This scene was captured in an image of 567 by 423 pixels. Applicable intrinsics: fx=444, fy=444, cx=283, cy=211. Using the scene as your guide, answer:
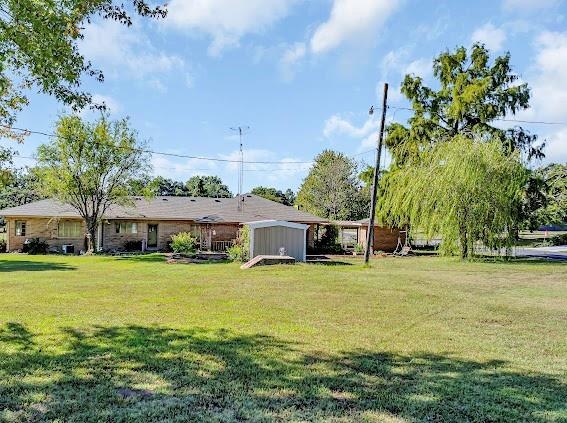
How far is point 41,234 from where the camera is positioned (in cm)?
2772

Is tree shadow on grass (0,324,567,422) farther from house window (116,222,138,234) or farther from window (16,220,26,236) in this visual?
window (16,220,26,236)

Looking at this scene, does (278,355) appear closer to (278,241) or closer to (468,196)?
(278,241)

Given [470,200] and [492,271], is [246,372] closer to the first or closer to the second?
[492,271]

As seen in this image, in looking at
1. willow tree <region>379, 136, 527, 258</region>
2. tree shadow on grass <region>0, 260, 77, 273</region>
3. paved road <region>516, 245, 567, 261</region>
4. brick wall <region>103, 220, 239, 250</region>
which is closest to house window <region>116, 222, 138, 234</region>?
brick wall <region>103, 220, 239, 250</region>

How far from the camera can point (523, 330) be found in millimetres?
7004

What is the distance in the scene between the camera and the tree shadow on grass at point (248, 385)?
3.60m

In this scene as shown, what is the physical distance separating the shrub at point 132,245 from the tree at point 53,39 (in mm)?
22679

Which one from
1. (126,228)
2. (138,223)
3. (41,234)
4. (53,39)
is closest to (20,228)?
(41,234)

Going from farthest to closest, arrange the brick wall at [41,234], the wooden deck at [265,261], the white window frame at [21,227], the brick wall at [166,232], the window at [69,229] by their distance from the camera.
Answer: the brick wall at [166,232], the window at [69,229], the white window frame at [21,227], the brick wall at [41,234], the wooden deck at [265,261]

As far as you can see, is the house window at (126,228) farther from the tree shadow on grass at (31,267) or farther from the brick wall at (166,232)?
the tree shadow on grass at (31,267)

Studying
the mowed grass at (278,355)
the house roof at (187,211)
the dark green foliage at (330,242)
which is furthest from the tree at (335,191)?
the mowed grass at (278,355)

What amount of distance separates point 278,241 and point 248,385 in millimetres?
17650

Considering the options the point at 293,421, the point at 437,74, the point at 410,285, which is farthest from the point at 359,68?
the point at 437,74

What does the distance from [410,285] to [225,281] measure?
5.31 meters
